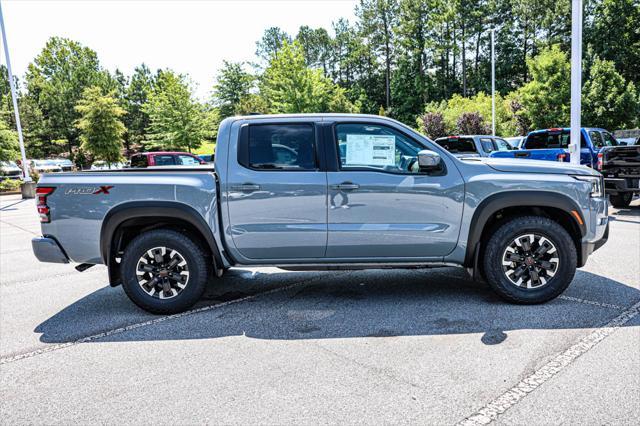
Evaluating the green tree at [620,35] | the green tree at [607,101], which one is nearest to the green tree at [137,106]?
the green tree at [607,101]

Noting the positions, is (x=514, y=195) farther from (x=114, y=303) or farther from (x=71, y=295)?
(x=71, y=295)

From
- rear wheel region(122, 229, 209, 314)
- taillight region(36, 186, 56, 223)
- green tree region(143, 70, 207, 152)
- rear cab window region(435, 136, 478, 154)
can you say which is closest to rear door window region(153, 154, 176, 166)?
rear cab window region(435, 136, 478, 154)

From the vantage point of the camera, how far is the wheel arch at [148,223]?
4.33 metres

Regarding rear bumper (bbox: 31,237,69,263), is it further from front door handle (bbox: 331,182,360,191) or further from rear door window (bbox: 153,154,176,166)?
rear door window (bbox: 153,154,176,166)

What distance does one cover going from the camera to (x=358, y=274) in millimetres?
5848

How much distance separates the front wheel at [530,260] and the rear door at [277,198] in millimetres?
1668

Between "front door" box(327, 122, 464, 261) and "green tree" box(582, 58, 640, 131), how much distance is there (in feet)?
100

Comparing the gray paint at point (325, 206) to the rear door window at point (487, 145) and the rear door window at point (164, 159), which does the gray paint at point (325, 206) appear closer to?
the rear door window at point (487, 145)

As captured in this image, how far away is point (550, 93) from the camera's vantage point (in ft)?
95.8

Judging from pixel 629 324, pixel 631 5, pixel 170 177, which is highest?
pixel 631 5

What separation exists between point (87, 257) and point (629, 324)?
4.94 meters

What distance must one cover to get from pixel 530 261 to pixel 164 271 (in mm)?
3527

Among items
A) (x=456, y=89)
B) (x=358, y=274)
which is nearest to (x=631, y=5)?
(x=456, y=89)

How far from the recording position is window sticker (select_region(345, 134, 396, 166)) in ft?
14.5
